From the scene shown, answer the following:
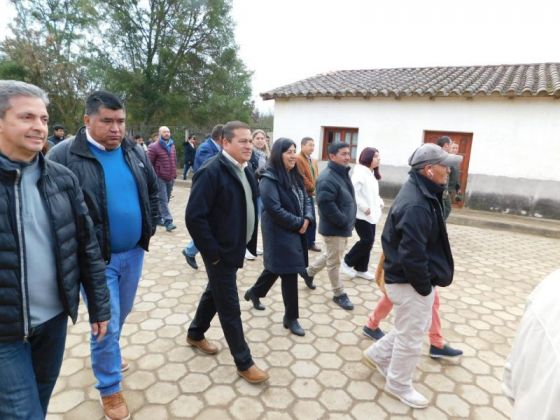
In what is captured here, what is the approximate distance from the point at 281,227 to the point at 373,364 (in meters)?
1.34

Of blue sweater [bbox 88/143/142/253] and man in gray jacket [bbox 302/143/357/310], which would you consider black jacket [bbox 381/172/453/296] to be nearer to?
man in gray jacket [bbox 302/143/357/310]

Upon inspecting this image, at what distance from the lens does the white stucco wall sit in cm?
912

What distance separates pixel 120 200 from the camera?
7.37ft

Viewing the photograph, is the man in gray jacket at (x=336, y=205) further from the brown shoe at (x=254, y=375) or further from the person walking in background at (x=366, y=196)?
the brown shoe at (x=254, y=375)

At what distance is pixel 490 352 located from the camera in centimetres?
327

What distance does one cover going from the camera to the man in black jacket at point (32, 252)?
4.75 feet

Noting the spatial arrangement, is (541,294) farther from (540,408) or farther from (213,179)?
(213,179)

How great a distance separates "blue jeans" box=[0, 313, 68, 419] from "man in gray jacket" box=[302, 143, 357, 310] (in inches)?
96.7

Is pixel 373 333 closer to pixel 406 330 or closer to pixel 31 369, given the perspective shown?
pixel 406 330

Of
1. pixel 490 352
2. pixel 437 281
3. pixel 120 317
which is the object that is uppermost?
pixel 437 281

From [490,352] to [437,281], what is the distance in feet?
4.76

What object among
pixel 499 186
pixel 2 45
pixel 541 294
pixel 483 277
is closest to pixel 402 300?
pixel 541 294

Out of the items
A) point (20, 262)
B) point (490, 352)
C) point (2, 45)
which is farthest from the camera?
point (2, 45)

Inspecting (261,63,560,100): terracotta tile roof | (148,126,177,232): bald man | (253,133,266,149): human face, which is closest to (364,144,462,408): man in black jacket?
(253,133,266,149): human face
